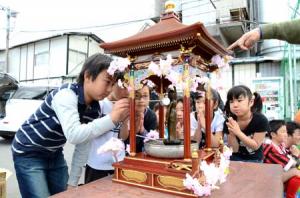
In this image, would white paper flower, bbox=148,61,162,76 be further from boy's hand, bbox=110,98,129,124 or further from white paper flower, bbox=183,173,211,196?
white paper flower, bbox=183,173,211,196

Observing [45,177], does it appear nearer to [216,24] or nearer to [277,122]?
[277,122]

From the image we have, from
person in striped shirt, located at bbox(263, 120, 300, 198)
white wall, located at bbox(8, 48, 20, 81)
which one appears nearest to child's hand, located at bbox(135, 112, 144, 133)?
person in striped shirt, located at bbox(263, 120, 300, 198)

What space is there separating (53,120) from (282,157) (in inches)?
74.7

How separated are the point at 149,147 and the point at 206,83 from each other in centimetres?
47

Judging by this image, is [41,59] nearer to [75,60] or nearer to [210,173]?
[75,60]

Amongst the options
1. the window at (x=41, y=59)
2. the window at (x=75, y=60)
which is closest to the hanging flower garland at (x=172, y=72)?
the window at (x=75, y=60)

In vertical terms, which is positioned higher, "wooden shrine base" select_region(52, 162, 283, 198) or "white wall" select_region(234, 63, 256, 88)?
"white wall" select_region(234, 63, 256, 88)

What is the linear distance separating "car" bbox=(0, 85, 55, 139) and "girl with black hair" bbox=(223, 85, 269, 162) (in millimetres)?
6216

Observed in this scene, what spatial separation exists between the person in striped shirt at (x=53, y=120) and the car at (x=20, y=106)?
610 cm

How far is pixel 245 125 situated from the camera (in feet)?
6.92

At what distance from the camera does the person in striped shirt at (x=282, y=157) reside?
2.39m

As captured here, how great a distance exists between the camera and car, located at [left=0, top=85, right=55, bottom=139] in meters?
7.51

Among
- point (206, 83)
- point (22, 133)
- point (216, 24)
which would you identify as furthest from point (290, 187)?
point (216, 24)

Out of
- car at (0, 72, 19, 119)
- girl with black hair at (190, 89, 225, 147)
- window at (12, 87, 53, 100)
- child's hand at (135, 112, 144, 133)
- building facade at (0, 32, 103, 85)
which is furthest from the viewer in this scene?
building facade at (0, 32, 103, 85)
